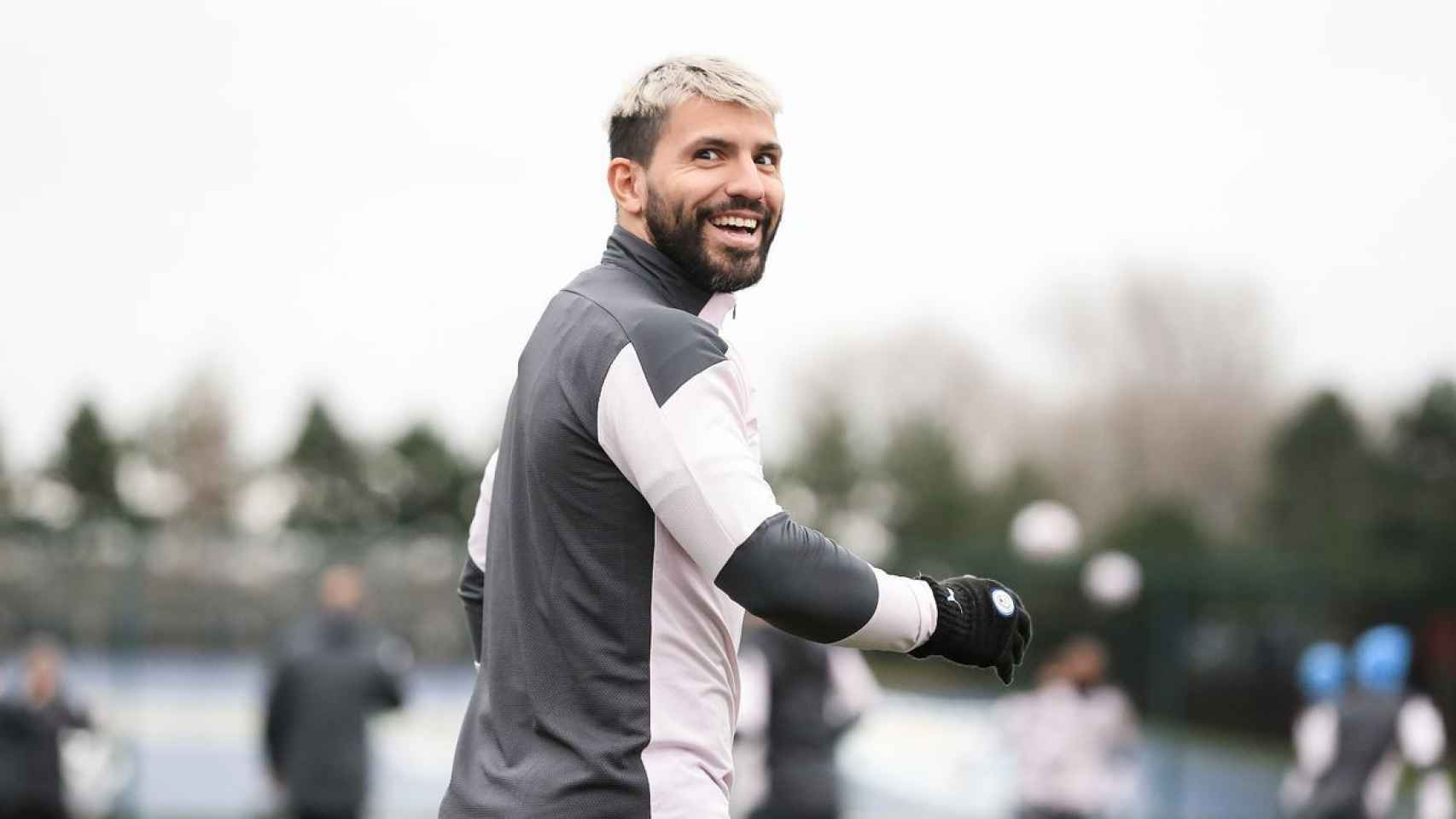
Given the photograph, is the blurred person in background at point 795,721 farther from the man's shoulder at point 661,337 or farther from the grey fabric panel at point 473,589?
the man's shoulder at point 661,337

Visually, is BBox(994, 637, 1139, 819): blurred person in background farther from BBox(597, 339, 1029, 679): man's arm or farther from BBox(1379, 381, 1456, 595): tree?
BBox(1379, 381, 1456, 595): tree

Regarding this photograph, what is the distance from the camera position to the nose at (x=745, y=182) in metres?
2.83

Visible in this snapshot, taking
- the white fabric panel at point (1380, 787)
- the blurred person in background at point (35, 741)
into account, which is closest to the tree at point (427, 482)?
the blurred person in background at point (35, 741)

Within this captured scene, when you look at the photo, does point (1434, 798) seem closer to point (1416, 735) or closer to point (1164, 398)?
point (1416, 735)

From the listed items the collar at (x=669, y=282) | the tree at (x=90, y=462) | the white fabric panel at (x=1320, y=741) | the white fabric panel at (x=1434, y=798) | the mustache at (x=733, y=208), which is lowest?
the tree at (x=90, y=462)

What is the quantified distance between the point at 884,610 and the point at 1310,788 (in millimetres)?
9082

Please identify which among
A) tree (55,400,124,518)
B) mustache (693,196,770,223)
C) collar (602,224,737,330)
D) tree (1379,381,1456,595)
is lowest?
tree (55,400,124,518)

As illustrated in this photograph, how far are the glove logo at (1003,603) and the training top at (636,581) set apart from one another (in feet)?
0.37

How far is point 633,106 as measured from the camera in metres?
2.89

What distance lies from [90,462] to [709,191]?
94.4ft

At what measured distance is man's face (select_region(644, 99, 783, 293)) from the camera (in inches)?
111

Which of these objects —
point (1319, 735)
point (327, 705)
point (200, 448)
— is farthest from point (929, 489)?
point (327, 705)

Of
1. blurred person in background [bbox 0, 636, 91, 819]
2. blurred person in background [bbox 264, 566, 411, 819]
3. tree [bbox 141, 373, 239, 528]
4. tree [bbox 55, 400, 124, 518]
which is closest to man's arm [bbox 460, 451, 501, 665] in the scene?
blurred person in background [bbox 264, 566, 411, 819]

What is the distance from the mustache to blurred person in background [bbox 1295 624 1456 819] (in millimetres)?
8732
